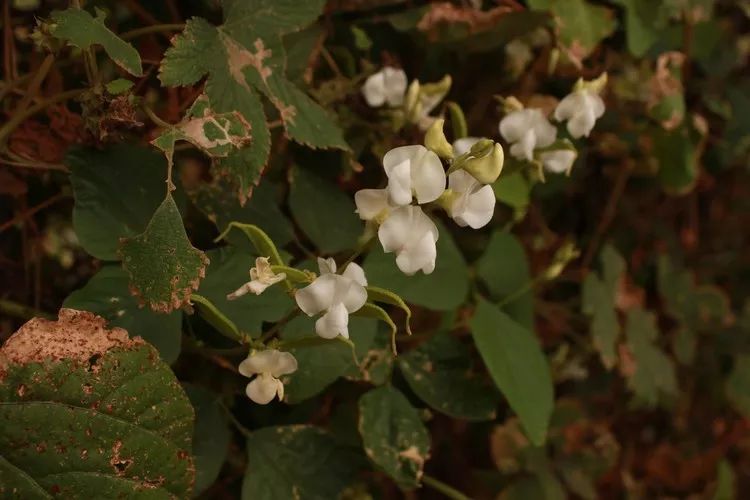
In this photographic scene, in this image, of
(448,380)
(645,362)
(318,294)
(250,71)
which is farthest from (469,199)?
(645,362)

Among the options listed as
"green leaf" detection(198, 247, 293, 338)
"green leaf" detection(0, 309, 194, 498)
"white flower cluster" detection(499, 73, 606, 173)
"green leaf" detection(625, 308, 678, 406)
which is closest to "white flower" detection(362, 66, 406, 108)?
"white flower cluster" detection(499, 73, 606, 173)

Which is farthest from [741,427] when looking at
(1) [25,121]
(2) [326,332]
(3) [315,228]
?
(1) [25,121]

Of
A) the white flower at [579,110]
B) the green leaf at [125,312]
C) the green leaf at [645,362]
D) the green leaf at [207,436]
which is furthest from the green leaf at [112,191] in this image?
the green leaf at [645,362]

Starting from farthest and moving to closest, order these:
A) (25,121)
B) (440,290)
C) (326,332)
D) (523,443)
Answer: (523,443)
(440,290)
(25,121)
(326,332)

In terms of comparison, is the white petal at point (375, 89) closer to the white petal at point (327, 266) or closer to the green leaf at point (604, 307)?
the white petal at point (327, 266)

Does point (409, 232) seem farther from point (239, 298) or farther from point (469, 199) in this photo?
point (239, 298)

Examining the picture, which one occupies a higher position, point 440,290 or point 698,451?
point 440,290

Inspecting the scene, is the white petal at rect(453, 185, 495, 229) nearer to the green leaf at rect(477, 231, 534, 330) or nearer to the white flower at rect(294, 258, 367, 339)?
the white flower at rect(294, 258, 367, 339)

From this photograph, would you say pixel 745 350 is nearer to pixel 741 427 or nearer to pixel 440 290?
Result: pixel 741 427
